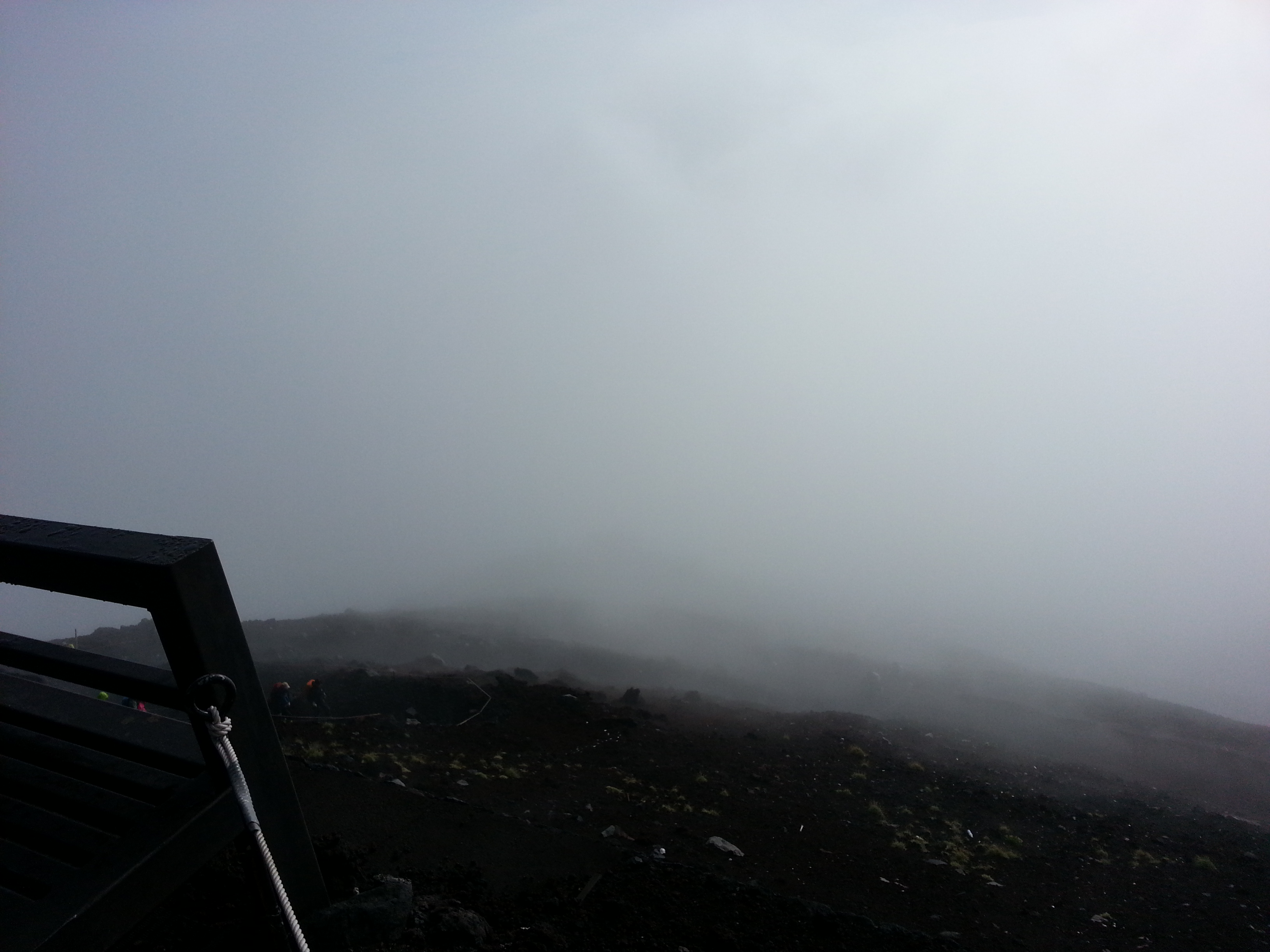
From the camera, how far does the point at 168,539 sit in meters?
2.57

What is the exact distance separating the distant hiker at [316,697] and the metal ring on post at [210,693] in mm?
11386

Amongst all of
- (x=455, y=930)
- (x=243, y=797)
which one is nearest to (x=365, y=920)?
(x=455, y=930)

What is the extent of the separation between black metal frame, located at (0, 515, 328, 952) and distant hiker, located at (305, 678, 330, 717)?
10422 mm

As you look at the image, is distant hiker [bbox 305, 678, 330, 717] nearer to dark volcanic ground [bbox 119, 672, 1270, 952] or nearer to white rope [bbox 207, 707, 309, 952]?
dark volcanic ground [bbox 119, 672, 1270, 952]

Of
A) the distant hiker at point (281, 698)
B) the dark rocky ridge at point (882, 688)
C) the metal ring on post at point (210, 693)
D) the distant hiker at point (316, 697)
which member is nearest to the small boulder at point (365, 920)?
the metal ring on post at point (210, 693)

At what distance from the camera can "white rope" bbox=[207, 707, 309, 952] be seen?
2186mm

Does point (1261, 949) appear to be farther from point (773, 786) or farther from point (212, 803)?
point (212, 803)

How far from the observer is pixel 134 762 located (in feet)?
9.53

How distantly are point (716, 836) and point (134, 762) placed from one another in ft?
22.0

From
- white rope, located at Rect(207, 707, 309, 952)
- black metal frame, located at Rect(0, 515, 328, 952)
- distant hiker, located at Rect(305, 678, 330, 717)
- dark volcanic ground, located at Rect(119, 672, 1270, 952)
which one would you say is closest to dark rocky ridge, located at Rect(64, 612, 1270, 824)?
distant hiker, located at Rect(305, 678, 330, 717)

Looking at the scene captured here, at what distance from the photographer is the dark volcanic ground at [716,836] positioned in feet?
16.6

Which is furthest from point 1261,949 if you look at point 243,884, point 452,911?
point 243,884

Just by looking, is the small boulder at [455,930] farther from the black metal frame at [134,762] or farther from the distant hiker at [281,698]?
the distant hiker at [281,698]

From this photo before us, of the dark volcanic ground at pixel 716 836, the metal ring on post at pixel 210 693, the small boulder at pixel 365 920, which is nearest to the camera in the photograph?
the metal ring on post at pixel 210 693
